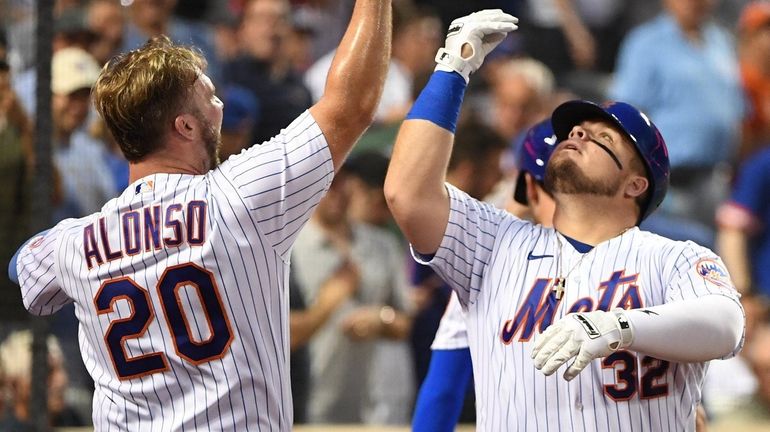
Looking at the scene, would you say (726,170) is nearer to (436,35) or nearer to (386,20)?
(436,35)

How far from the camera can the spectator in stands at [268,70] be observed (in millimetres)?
6309

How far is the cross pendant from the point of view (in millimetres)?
2863

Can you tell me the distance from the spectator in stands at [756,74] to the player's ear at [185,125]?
506cm

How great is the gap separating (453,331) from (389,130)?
3.22 meters

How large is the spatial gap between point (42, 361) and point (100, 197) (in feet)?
4.89

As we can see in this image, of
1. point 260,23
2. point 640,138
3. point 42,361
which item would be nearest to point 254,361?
point 640,138

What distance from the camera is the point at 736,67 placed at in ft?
23.9

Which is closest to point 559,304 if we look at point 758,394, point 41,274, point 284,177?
point 284,177

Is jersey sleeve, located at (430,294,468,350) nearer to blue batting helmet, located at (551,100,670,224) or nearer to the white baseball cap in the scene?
blue batting helmet, located at (551,100,670,224)

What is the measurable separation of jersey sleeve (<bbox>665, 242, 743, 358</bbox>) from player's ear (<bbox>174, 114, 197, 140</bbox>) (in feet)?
3.84

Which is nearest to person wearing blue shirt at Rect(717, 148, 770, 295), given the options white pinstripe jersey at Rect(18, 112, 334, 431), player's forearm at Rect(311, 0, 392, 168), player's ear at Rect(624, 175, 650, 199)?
player's ear at Rect(624, 175, 650, 199)

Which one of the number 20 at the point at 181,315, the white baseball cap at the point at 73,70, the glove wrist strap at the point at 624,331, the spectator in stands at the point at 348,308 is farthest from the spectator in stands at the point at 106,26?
the glove wrist strap at the point at 624,331

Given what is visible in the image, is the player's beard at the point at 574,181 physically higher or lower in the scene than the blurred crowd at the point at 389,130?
lower

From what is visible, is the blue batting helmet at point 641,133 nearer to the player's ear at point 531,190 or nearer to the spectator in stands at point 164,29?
the player's ear at point 531,190
